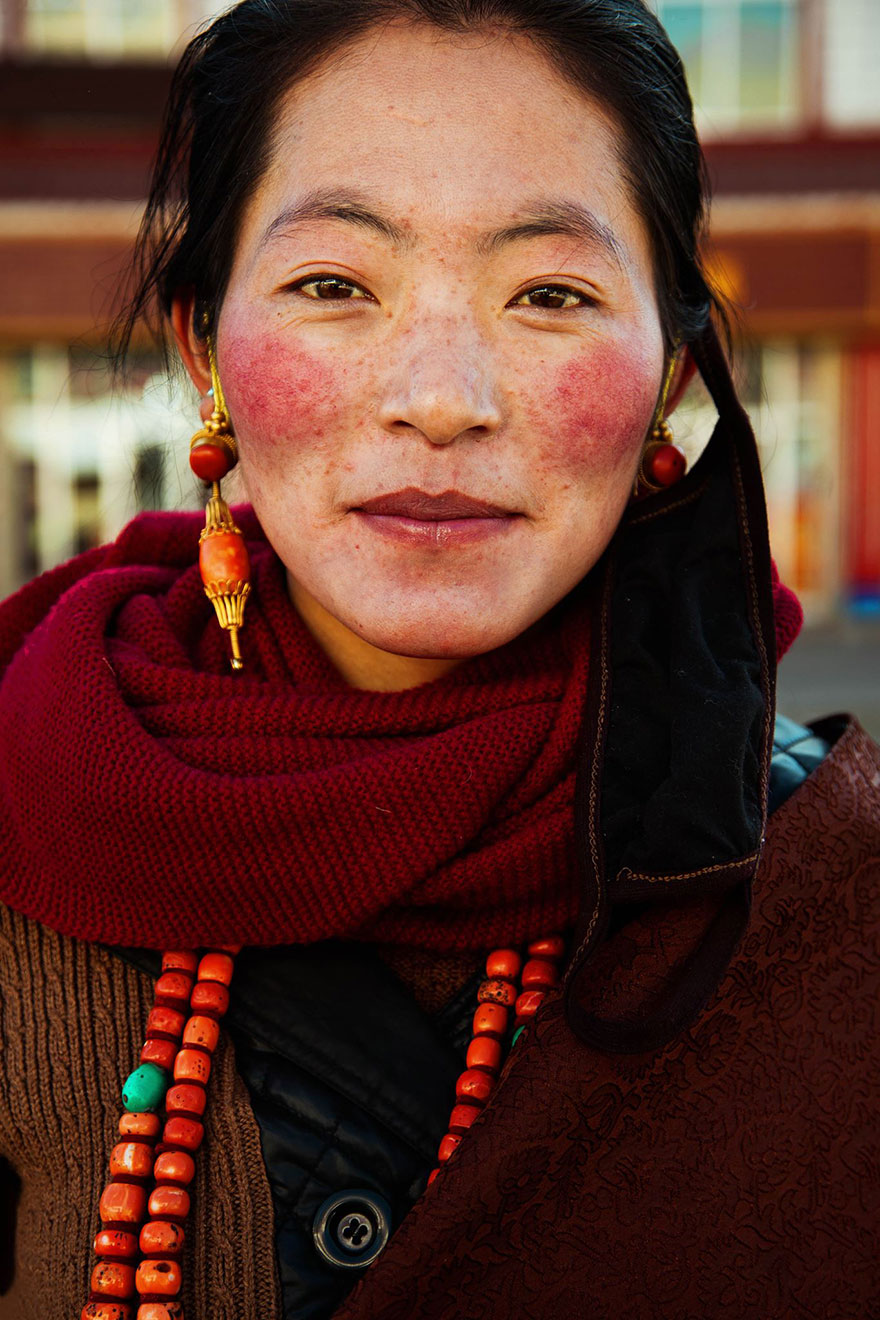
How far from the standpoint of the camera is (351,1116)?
141 cm

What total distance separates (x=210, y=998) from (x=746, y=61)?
1269cm

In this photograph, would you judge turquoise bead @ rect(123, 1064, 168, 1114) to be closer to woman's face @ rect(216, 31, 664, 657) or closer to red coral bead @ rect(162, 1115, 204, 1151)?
red coral bead @ rect(162, 1115, 204, 1151)

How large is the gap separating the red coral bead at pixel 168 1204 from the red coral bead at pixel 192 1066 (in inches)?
4.6

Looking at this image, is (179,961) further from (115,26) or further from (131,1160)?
(115,26)

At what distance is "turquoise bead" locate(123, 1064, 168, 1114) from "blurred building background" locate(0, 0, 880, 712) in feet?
32.7

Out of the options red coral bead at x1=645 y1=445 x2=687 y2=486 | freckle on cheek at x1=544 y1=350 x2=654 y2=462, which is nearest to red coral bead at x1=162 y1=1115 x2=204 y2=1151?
freckle on cheek at x1=544 y1=350 x2=654 y2=462

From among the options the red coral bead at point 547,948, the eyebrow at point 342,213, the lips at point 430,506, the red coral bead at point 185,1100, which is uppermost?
the eyebrow at point 342,213

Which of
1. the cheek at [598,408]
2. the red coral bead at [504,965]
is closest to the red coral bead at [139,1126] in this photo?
the red coral bead at [504,965]

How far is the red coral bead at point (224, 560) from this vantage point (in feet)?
5.26

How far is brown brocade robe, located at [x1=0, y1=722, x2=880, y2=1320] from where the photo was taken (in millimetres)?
1310

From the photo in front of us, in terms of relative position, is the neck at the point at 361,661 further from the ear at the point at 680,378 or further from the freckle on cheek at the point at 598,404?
the ear at the point at 680,378

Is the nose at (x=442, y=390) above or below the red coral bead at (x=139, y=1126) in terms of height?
above

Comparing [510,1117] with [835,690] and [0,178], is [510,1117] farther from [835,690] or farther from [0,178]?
[0,178]

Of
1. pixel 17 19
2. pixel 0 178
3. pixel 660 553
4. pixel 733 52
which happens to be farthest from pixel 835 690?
pixel 17 19
